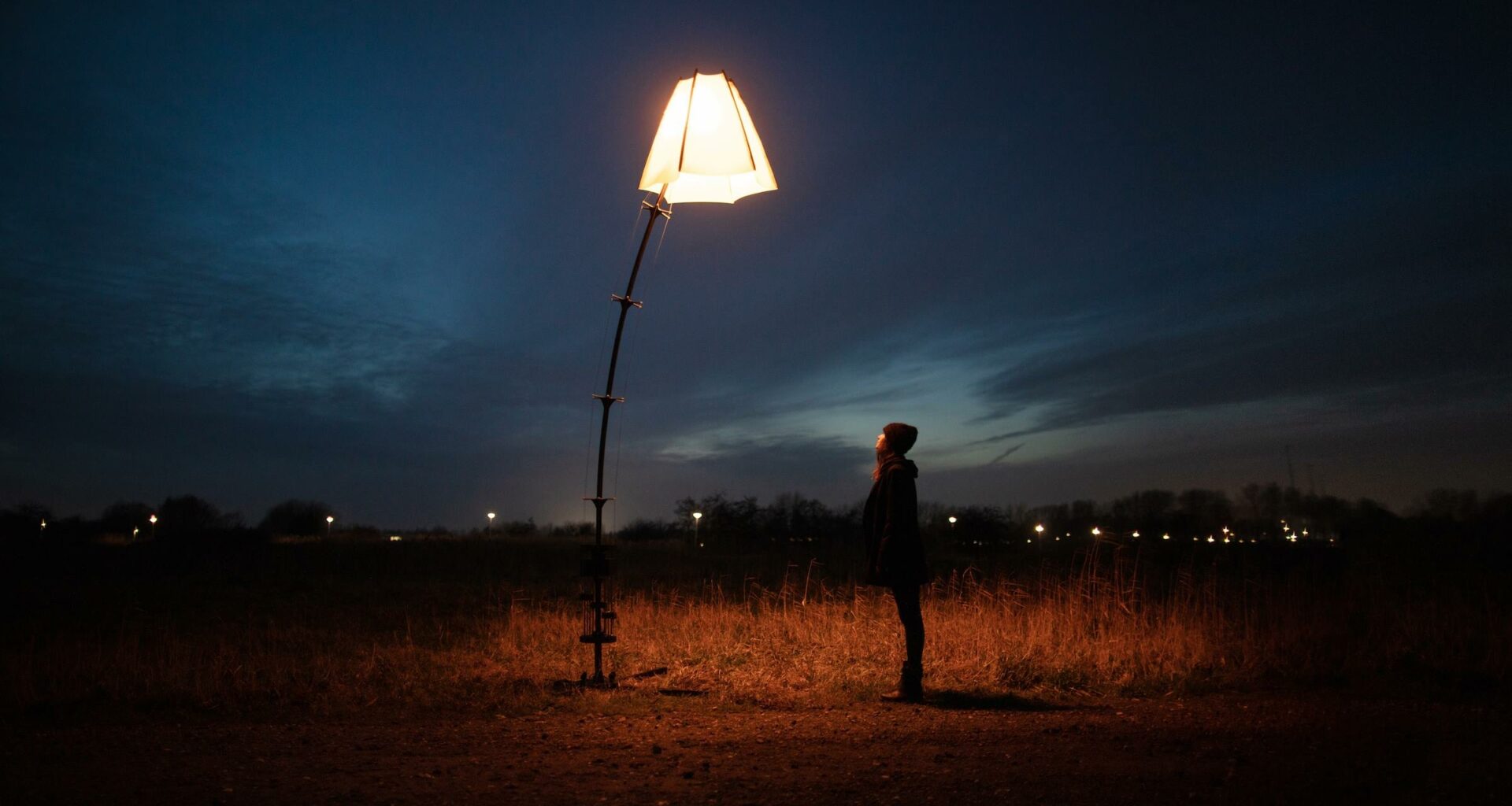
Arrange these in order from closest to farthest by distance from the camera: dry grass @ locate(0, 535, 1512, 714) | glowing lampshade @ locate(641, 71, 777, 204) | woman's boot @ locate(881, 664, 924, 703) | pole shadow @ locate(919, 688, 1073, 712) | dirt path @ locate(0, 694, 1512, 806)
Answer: dirt path @ locate(0, 694, 1512, 806)
pole shadow @ locate(919, 688, 1073, 712)
woman's boot @ locate(881, 664, 924, 703)
dry grass @ locate(0, 535, 1512, 714)
glowing lampshade @ locate(641, 71, 777, 204)

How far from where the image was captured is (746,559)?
3878 cm

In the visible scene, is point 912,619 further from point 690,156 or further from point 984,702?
point 690,156

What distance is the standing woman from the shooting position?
20.6ft

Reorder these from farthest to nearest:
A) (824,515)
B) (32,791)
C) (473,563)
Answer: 1. (824,515)
2. (473,563)
3. (32,791)

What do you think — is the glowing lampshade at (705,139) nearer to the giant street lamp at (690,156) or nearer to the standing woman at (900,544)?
the giant street lamp at (690,156)

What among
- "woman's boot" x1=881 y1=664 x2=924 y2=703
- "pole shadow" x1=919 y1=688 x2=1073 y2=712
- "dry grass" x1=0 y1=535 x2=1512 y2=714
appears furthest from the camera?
"dry grass" x1=0 y1=535 x2=1512 y2=714

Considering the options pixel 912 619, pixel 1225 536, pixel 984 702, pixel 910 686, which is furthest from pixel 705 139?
pixel 1225 536

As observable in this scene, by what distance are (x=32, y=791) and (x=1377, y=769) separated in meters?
6.67

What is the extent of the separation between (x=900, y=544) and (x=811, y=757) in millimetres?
1934

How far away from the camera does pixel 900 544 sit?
20.6ft

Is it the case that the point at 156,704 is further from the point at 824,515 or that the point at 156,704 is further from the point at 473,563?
the point at 824,515

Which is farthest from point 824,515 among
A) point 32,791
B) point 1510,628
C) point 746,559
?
point 32,791

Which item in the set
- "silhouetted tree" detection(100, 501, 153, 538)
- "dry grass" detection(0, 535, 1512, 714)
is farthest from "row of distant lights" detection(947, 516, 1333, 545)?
"silhouetted tree" detection(100, 501, 153, 538)

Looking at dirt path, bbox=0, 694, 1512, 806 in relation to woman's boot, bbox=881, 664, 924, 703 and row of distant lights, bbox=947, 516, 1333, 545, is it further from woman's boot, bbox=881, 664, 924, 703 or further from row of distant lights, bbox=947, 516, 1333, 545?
row of distant lights, bbox=947, 516, 1333, 545
